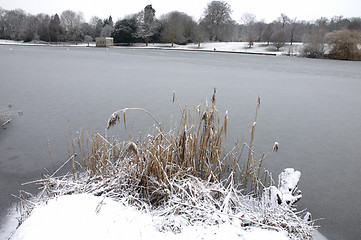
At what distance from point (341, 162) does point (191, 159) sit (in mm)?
1810

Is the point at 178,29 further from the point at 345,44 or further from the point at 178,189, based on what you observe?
the point at 178,189

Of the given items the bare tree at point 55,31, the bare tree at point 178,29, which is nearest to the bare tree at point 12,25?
the bare tree at point 55,31

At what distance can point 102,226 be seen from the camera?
5.34 feet

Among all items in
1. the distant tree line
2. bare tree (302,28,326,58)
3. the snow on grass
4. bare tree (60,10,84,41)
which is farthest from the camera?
bare tree (60,10,84,41)

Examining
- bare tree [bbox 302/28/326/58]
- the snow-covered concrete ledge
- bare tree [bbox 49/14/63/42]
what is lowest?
the snow-covered concrete ledge

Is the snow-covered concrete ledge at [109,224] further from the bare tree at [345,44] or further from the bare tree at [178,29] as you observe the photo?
the bare tree at [178,29]

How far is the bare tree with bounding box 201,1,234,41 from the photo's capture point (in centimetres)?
4131

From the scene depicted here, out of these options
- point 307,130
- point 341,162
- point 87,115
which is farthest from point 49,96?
point 341,162

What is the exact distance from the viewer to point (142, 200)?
2010 mm

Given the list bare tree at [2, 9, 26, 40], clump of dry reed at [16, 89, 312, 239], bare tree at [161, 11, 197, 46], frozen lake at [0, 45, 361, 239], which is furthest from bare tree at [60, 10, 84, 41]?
clump of dry reed at [16, 89, 312, 239]

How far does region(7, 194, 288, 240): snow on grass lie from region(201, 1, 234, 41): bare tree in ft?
139

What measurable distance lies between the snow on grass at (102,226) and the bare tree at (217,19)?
42.2 meters

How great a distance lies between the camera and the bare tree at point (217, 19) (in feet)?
136

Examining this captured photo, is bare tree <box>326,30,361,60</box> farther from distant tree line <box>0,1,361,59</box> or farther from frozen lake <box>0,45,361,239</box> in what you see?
frozen lake <box>0,45,361,239</box>
